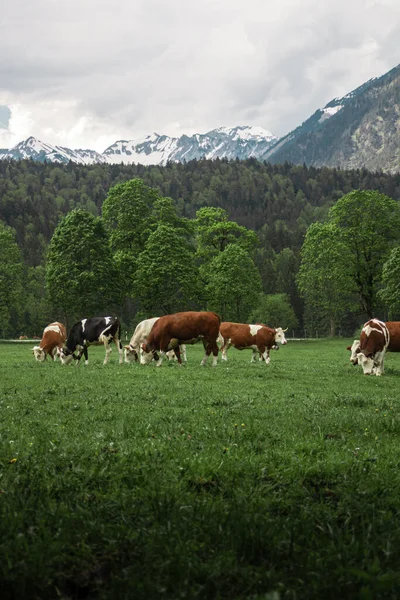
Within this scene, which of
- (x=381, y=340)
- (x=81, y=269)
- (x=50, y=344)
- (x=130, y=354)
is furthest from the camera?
(x=81, y=269)

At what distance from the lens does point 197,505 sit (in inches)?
208

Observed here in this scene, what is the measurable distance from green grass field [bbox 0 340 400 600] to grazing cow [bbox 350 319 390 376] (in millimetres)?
13532

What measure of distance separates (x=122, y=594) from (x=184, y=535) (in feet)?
3.11

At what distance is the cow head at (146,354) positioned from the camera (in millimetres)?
27078

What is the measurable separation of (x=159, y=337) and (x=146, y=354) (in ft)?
4.48

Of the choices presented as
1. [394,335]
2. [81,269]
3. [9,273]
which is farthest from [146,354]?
[9,273]

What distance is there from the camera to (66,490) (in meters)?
5.68

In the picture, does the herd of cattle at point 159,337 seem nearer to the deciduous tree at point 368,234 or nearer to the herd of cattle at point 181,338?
the herd of cattle at point 181,338

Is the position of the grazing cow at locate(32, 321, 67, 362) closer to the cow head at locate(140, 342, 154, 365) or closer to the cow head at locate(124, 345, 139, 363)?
the cow head at locate(124, 345, 139, 363)

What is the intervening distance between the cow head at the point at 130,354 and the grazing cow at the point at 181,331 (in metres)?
2.03

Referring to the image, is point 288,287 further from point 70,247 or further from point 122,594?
point 122,594

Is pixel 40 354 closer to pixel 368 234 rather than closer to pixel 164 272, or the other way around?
pixel 164 272

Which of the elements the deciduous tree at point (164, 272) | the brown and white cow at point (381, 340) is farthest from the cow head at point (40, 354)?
the deciduous tree at point (164, 272)

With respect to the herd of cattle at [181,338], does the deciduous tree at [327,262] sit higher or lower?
higher
